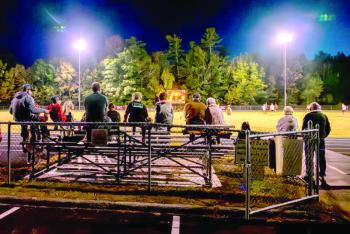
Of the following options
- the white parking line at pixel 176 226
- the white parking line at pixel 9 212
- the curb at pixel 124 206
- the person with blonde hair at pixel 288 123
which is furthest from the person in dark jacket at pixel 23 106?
the person with blonde hair at pixel 288 123

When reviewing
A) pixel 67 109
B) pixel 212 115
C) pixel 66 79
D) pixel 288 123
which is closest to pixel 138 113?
pixel 212 115

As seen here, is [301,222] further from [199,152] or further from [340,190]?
[199,152]

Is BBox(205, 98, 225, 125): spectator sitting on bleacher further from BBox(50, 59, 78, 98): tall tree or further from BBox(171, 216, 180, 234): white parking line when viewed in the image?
BBox(50, 59, 78, 98): tall tree

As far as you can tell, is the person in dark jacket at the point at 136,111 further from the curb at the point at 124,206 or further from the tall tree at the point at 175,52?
the tall tree at the point at 175,52

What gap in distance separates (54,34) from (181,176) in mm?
103163

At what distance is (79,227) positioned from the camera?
6.48 metres

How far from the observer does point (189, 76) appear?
7169cm

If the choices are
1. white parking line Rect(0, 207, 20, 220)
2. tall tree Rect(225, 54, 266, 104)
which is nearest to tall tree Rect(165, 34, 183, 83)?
tall tree Rect(225, 54, 266, 104)

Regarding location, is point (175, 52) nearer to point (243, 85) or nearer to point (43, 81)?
point (243, 85)

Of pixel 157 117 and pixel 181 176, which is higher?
pixel 157 117

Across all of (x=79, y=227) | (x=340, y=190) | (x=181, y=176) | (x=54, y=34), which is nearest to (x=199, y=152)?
(x=181, y=176)

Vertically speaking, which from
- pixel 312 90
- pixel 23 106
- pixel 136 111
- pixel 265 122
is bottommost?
pixel 265 122

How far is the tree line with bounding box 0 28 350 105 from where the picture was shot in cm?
6550

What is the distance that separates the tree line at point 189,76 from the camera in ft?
215
